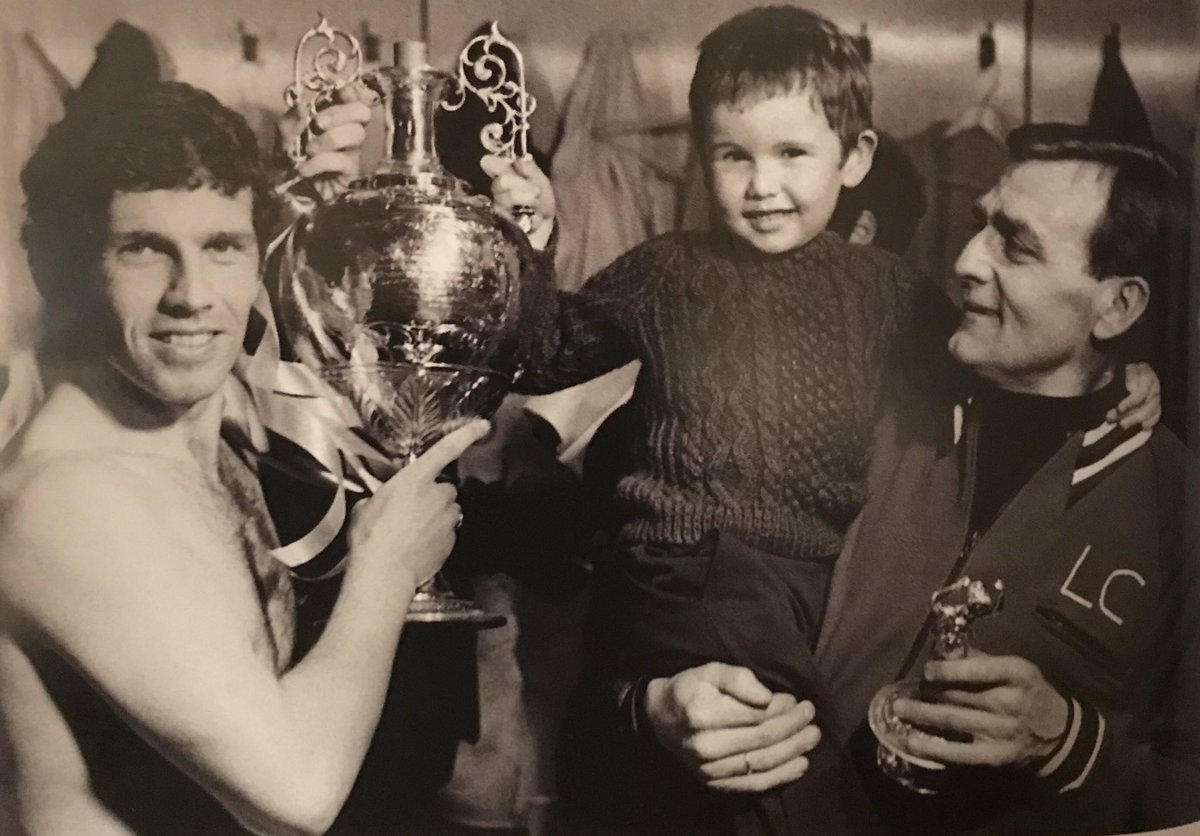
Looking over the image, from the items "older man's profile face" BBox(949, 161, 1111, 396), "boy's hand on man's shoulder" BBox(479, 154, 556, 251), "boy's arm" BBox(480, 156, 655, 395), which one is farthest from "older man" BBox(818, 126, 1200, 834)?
"boy's hand on man's shoulder" BBox(479, 154, 556, 251)

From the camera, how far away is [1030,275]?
1.59m

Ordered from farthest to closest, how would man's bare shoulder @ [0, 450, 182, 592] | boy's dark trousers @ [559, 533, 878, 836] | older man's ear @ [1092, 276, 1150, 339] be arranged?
older man's ear @ [1092, 276, 1150, 339]
boy's dark trousers @ [559, 533, 878, 836]
man's bare shoulder @ [0, 450, 182, 592]

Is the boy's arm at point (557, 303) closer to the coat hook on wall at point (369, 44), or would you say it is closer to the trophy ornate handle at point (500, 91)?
the trophy ornate handle at point (500, 91)

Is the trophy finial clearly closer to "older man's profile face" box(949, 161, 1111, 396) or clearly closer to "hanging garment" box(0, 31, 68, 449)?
"older man's profile face" box(949, 161, 1111, 396)

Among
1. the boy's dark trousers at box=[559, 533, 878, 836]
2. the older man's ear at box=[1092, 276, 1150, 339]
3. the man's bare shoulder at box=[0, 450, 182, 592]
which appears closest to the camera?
the man's bare shoulder at box=[0, 450, 182, 592]

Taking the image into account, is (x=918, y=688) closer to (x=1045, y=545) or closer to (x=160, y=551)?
(x=1045, y=545)

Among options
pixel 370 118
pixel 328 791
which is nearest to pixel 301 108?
pixel 370 118

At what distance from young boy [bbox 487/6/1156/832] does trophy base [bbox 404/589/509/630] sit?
136 mm

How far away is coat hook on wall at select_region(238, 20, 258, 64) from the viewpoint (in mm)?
1473

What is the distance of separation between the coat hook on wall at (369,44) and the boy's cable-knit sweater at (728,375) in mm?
347

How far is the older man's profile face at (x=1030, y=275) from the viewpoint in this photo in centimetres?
159

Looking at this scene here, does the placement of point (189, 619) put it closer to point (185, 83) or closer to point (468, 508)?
point (468, 508)

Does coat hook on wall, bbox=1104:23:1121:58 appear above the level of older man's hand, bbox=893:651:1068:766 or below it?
above

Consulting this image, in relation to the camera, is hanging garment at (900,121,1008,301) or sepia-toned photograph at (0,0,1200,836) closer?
sepia-toned photograph at (0,0,1200,836)
